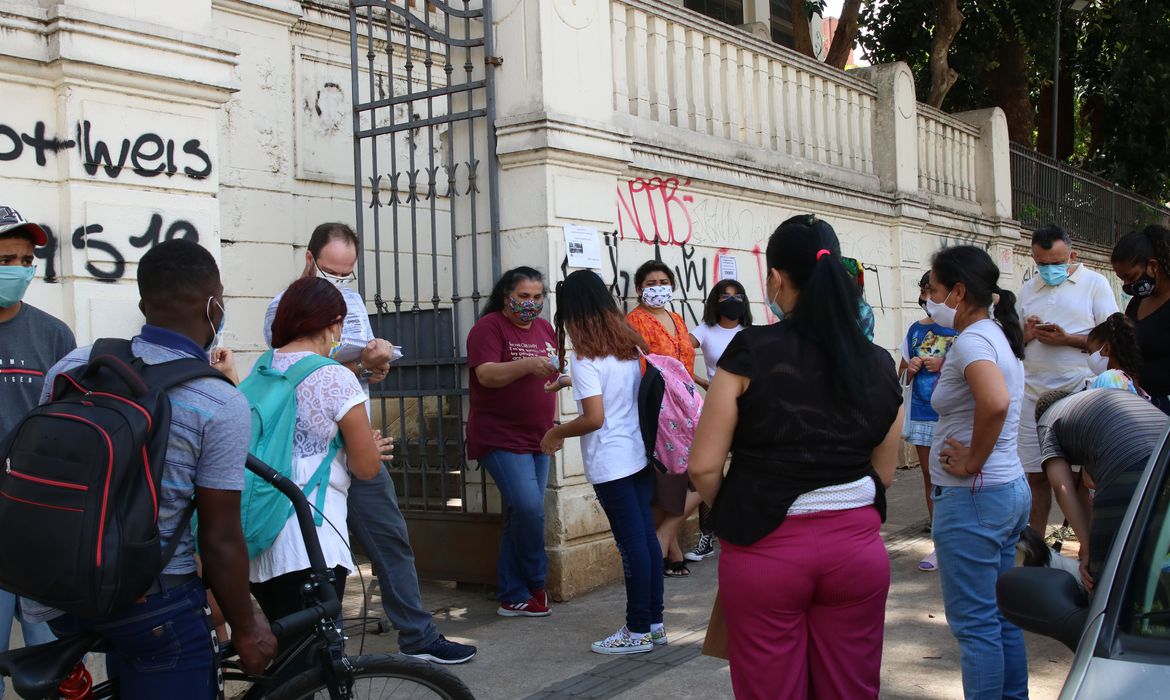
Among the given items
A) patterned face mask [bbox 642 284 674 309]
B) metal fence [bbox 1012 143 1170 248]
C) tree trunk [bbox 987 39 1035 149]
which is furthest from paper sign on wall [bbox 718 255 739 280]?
tree trunk [bbox 987 39 1035 149]

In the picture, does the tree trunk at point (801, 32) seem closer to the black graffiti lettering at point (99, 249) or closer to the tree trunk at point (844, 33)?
the tree trunk at point (844, 33)

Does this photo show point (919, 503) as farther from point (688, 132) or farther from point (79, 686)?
point (79, 686)

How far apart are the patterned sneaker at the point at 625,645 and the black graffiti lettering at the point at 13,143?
3.30 meters

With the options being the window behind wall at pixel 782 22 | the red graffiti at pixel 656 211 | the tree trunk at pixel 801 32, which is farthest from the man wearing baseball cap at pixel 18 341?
the window behind wall at pixel 782 22

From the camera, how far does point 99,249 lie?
4531mm

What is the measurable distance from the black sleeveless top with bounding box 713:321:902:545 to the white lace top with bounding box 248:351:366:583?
1293 mm

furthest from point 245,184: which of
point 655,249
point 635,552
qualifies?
point 635,552

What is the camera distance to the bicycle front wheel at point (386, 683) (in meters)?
2.95

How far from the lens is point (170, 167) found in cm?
475

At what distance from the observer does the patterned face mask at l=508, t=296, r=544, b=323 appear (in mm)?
5793

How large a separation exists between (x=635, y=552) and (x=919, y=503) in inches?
185

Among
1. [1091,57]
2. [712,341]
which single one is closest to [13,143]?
[712,341]

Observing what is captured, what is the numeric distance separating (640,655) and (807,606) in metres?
2.37

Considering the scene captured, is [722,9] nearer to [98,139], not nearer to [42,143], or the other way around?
[98,139]
